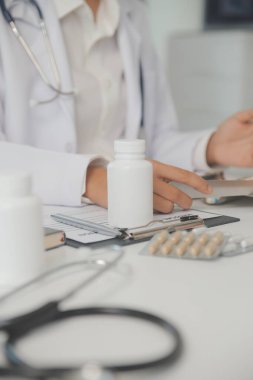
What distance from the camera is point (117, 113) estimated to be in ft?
3.93

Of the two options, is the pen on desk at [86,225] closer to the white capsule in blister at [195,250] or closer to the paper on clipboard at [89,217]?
the paper on clipboard at [89,217]

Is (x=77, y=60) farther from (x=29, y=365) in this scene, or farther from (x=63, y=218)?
(x=29, y=365)

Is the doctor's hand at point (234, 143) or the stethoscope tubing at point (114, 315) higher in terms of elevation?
A: the doctor's hand at point (234, 143)

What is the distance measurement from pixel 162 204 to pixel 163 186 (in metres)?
0.03

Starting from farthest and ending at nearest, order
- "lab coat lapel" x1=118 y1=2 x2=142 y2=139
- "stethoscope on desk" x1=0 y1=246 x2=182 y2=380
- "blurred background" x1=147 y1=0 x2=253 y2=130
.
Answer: "blurred background" x1=147 y1=0 x2=253 y2=130 < "lab coat lapel" x1=118 y1=2 x2=142 y2=139 < "stethoscope on desk" x1=0 y1=246 x2=182 y2=380

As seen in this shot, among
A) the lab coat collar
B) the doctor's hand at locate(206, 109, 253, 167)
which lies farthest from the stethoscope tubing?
the lab coat collar

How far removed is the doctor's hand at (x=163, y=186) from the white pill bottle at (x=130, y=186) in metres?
0.07

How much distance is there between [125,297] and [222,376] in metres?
0.13

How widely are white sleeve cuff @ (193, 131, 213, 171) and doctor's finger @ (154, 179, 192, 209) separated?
342 millimetres

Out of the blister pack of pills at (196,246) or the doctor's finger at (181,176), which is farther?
the doctor's finger at (181,176)

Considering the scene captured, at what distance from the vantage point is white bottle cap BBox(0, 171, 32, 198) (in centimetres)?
44

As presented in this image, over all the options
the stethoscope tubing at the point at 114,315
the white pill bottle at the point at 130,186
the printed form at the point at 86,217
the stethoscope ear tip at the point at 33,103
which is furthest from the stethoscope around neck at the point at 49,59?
the stethoscope tubing at the point at 114,315

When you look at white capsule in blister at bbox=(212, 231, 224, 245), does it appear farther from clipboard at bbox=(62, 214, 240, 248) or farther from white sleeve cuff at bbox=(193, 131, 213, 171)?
white sleeve cuff at bbox=(193, 131, 213, 171)

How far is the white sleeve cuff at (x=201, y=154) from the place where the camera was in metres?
1.08
